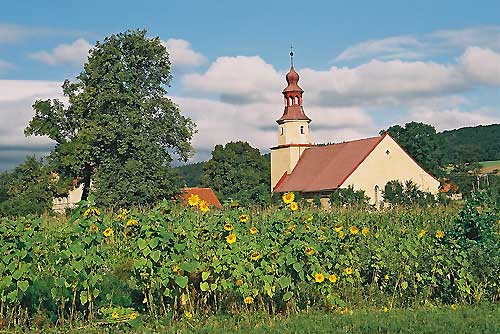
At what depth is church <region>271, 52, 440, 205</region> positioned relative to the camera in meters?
58.5

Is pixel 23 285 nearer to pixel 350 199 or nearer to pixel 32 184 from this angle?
pixel 350 199

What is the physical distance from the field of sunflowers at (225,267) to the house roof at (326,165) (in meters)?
47.5

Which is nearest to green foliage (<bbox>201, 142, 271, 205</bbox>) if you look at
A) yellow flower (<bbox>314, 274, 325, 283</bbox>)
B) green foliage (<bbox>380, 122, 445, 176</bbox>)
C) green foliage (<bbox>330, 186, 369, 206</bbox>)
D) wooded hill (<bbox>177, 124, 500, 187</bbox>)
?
wooded hill (<bbox>177, 124, 500, 187</bbox>)

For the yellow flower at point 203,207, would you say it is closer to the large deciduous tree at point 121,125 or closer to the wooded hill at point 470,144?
the large deciduous tree at point 121,125

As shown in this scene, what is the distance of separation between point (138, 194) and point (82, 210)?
104 feet

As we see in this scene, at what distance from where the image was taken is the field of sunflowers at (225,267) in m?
8.15

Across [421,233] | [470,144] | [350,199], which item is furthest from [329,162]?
[421,233]

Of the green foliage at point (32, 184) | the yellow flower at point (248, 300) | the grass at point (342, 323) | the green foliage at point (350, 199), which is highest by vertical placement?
the green foliage at point (32, 184)

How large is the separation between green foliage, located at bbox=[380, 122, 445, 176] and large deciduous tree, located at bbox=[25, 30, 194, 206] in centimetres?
3369

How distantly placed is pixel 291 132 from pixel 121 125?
31072mm

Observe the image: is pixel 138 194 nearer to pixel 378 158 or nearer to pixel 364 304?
pixel 378 158

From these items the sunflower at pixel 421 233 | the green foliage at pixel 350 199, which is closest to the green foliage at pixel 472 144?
the green foliage at pixel 350 199

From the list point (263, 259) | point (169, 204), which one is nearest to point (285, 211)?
point (263, 259)

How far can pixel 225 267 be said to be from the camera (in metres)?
8.52
